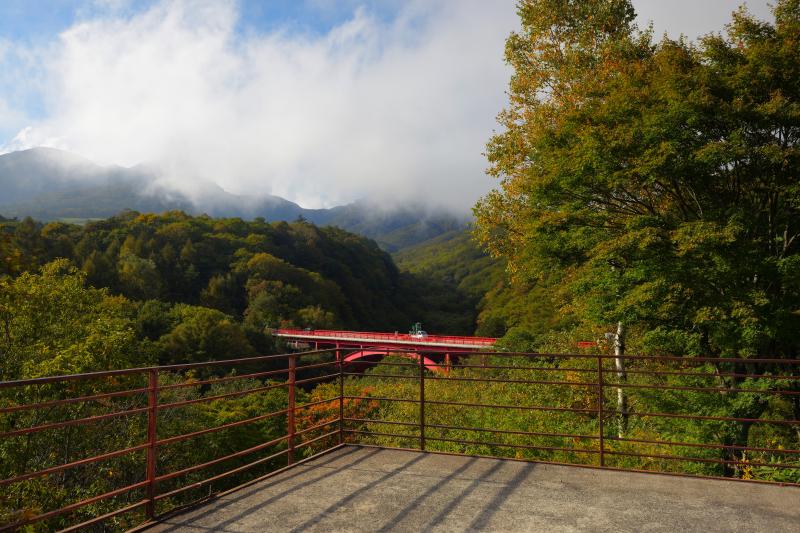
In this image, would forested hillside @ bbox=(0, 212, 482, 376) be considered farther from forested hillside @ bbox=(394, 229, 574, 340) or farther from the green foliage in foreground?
the green foliage in foreground

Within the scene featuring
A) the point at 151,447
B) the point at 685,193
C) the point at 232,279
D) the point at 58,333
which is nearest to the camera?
the point at 151,447

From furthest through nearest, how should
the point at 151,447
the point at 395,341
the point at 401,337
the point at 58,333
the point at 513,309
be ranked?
the point at 513,309 → the point at 401,337 → the point at 395,341 → the point at 58,333 → the point at 151,447

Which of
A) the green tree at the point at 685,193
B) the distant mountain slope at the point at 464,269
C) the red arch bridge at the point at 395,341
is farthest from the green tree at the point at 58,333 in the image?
the distant mountain slope at the point at 464,269

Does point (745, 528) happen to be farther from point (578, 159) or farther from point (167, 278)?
point (167, 278)

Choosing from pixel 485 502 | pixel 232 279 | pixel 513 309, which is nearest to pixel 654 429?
→ pixel 485 502

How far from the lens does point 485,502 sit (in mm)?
3922

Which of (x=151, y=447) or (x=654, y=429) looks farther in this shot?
(x=654, y=429)

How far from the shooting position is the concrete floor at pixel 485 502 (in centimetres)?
350

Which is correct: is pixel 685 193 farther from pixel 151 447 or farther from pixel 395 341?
pixel 395 341

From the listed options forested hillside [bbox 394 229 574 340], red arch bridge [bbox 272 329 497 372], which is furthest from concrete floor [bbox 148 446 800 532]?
red arch bridge [bbox 272 329 497 372]

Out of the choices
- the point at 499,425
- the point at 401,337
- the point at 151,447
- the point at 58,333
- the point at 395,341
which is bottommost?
the point at 395,341

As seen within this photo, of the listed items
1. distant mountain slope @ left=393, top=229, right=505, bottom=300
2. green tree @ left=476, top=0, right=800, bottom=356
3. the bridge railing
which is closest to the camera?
green tree @ left=476, top=0, right=800, bottom=356

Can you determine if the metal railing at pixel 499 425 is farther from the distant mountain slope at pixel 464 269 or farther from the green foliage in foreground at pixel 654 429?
the distant mountain slope at pixel 464 269

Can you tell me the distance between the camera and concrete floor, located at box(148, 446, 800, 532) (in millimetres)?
3498
